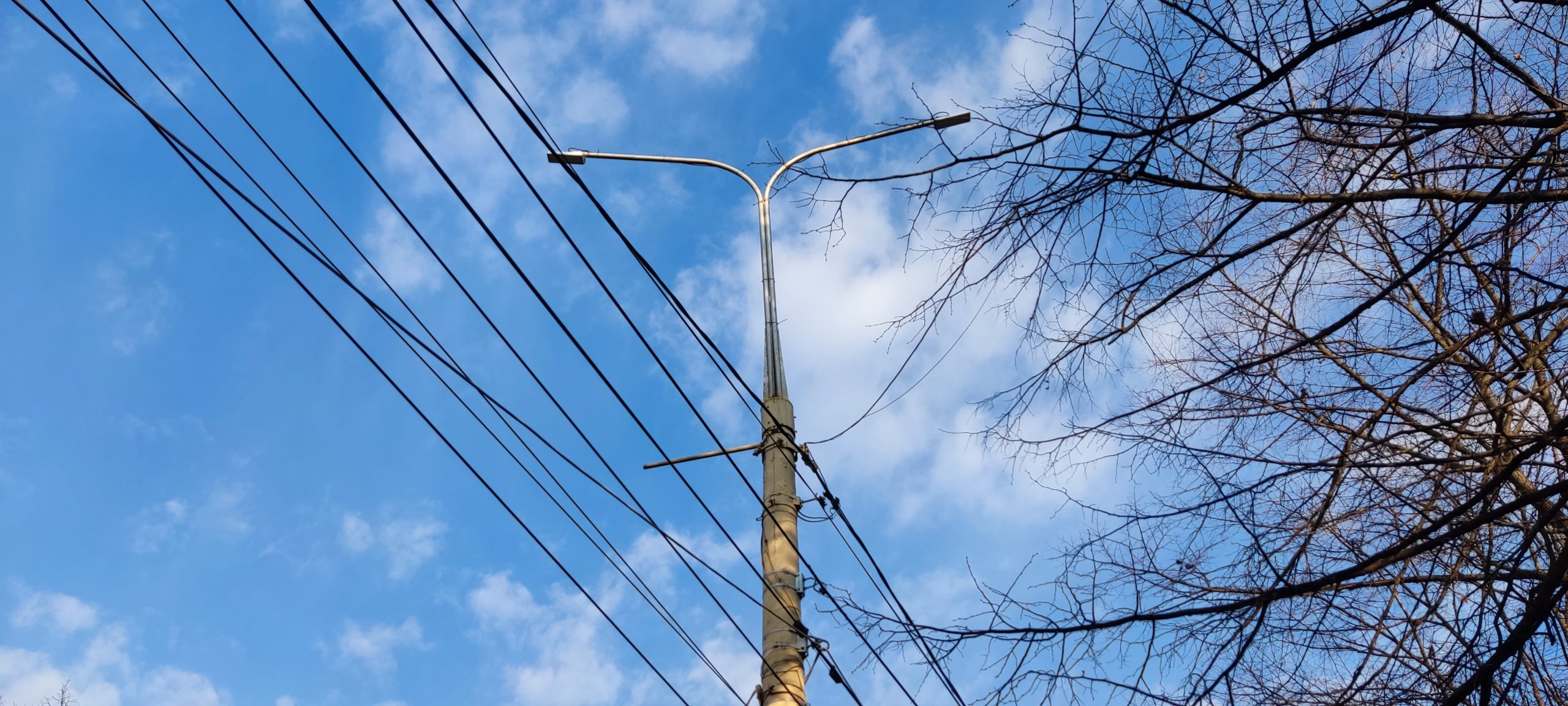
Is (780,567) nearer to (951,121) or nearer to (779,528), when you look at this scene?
(779,528)

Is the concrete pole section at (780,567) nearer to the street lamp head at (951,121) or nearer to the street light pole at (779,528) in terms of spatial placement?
the street light pole at (779,528)

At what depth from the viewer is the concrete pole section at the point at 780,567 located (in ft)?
15.3

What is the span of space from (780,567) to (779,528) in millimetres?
177

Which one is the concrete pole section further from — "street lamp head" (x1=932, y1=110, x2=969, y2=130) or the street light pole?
"street lamp head" (x1=932, y1=110, x2=969, y2=130)

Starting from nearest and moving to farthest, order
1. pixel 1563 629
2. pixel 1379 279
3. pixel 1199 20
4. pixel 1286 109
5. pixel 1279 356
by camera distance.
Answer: pixel 1199 20
pixel 1286 109
pixel 1279 356
pixel 1563 629
pixel 1379 279

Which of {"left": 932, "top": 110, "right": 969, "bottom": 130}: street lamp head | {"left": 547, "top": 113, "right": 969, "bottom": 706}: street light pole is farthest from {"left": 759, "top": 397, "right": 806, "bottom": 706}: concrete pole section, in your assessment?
{"left": 932, "top": 110, "right": 969, "bottom": 130}: street lamp head

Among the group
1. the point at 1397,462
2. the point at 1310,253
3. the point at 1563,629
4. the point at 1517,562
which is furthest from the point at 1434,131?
the point at 1563,629

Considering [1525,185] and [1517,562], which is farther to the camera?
[1517,562]

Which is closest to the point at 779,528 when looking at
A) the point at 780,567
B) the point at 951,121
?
the point at 780,567

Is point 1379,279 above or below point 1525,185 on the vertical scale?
above

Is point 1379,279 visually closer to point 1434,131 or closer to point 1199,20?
point 1434,131

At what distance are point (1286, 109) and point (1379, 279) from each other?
1286 millimetres

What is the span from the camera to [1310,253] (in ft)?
13.5

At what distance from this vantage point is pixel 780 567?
4.99 m
